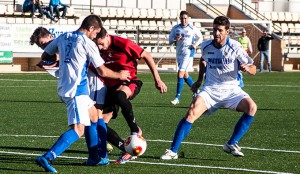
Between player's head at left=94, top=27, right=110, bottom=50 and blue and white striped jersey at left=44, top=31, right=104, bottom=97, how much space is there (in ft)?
2.92

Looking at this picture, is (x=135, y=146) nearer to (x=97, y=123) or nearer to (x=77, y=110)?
(x=97, y=123)

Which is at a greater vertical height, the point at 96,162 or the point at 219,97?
the point at 219,97

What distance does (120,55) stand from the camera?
Result: 10789 millimetres

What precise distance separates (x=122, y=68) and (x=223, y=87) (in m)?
1.40

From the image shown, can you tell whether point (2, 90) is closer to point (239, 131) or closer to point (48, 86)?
point (48, 86)

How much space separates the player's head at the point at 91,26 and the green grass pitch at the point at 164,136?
1.55 meters

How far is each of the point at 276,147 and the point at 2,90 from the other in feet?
46.5

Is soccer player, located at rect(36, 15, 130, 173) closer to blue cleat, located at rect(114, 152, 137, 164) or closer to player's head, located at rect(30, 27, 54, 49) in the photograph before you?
blue cleat, located at rect(114, 152, 137, 164)

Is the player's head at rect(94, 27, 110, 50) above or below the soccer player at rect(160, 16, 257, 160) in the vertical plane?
above

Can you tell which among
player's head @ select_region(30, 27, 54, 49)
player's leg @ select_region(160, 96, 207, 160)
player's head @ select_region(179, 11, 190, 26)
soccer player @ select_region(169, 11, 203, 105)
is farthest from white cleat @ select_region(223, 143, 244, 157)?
soccer player @ select_region(169, 11, 203, 105)

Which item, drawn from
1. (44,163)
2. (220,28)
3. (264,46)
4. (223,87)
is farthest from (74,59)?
(264,46)

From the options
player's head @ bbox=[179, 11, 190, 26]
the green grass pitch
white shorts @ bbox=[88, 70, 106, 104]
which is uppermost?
player's head @ bbox=[179, 11, 190, 26]

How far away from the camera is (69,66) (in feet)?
31.0

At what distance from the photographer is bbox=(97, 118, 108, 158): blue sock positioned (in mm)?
10188
